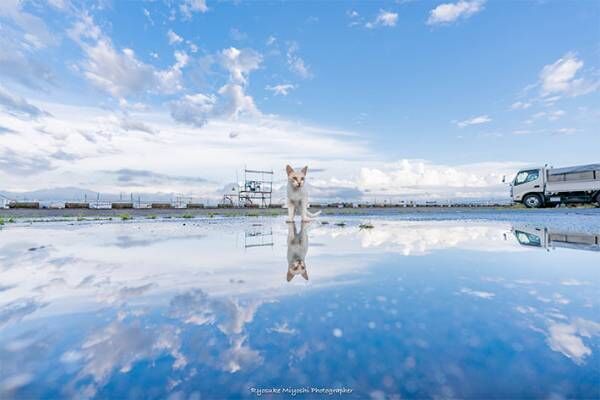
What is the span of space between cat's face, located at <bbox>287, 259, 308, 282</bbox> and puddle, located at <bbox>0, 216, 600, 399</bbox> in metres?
0.03

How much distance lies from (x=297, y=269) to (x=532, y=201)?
2770 cm

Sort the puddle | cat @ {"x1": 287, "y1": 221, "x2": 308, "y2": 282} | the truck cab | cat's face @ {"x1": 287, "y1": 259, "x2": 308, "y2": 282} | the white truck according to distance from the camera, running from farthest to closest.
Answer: the truck cab
the white truck
cat @ {"x1": 287, "y1": 221, "x2": 308, "y2": 282}
cat's face @ {"x1": 287, "y1": 259, "x2": 308, "y2": 282}
the puddle

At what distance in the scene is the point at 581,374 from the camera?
121cm

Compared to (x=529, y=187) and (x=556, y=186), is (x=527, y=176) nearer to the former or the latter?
(x=529, y=187)

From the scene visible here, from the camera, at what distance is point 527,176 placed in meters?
23.6

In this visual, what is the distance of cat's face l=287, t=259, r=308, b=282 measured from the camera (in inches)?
117

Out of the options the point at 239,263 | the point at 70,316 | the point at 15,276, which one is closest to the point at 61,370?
the point at 70,316

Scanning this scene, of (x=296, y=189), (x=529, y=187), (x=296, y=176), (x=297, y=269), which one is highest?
(x=529, y=187)

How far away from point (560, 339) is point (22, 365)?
2648mm

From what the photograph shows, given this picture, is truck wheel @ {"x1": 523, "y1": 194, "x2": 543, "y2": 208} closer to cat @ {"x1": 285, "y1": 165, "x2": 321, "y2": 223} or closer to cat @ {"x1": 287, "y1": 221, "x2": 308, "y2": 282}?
cat @ {"x1": 285, "y1": 165, "x2": 321, "y2": 223}

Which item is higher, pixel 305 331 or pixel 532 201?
pixel 532 201

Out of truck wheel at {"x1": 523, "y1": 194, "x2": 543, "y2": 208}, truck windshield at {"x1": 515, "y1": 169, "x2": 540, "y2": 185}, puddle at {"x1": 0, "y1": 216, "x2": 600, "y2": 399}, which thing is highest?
truck windshield at {"x1": 515, "y1": 169, "x2": 540, "y2": 185}

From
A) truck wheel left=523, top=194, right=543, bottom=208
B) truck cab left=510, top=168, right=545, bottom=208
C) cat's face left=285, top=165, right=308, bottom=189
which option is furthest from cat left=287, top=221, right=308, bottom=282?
truck wheel left=523, top=194, right=543, bottom=208

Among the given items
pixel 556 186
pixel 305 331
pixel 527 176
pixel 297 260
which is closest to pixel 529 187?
pixel 527 176
